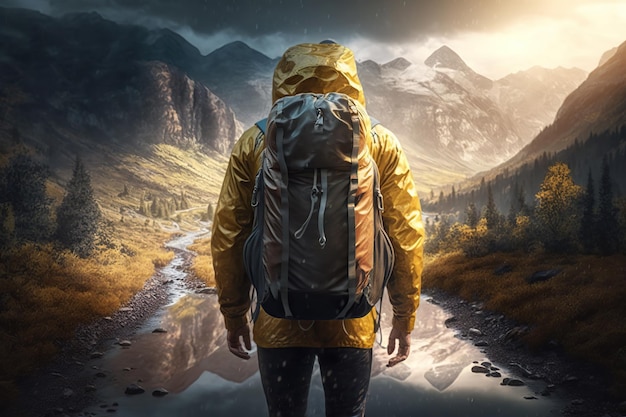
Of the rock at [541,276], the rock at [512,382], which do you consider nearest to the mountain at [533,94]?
the rock at [541,276]

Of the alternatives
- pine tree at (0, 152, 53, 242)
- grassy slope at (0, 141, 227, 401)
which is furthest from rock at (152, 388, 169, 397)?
pine tree at (0, 152, 53, 242)

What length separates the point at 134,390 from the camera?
8797mm

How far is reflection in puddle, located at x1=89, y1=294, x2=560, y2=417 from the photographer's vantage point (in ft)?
26.4

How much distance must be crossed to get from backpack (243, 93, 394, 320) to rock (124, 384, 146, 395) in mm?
7726

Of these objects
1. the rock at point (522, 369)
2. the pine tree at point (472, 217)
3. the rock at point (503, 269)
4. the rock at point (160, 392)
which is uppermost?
the pine tree at point (472, 217)

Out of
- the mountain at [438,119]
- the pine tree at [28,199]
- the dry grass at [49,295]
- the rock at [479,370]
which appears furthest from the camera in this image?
the mountain at [438,119]

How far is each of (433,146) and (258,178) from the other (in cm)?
4467

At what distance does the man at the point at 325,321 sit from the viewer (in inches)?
99.7

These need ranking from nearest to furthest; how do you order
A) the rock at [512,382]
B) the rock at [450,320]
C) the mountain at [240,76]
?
the rock at [512,382], the rock at [450,320], the mountain at [240,76]

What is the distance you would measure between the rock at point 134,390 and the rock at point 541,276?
30.0ft

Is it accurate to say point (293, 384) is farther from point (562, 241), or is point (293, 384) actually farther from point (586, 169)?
point (586, 169)

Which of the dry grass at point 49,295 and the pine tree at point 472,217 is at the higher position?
the pine tree at point 472,217

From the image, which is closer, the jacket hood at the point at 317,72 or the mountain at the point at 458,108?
the jacket hood at the point at 317,72

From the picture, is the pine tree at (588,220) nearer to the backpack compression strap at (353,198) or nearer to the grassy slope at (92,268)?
the backpack compression strap at (353,198)
